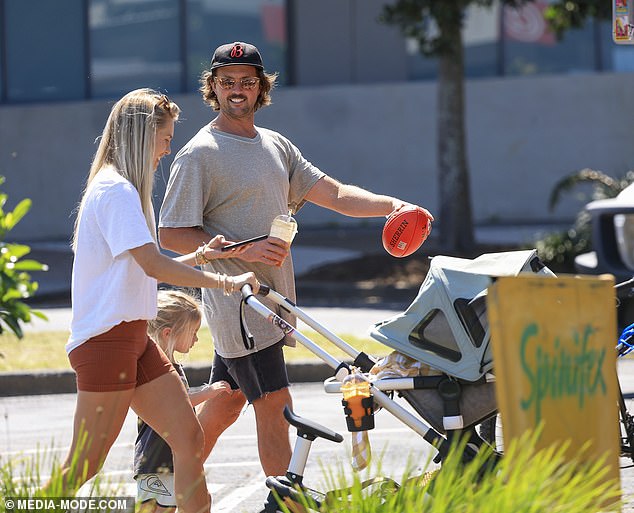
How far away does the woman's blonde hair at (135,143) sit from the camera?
4.83m

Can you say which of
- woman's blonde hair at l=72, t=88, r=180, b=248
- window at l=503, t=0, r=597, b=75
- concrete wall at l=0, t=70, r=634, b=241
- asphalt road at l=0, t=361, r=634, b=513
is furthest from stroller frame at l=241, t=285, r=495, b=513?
window at l=503, t=0, r=597, b=75

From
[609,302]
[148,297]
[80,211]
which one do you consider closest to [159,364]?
[148,297]

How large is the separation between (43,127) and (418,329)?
16.8 meters

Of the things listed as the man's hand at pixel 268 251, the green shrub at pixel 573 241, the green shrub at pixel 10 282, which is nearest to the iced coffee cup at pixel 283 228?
the man's hand at pixel 268 251

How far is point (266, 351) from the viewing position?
5.54 meters

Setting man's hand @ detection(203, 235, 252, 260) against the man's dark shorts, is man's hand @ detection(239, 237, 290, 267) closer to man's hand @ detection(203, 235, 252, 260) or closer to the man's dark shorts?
man's hand @ detection(203, 235, 252, 260)

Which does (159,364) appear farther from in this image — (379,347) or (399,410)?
(379,347)

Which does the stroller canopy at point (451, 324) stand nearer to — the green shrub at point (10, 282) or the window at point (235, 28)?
the green shrub at point (10, 282)

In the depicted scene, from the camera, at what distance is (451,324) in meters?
4.87

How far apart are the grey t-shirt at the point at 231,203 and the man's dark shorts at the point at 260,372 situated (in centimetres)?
4

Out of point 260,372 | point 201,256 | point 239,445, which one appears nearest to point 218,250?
point 201,256

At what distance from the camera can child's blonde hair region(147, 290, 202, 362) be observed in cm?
549

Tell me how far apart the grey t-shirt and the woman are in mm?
575

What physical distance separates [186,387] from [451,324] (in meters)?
1.12
